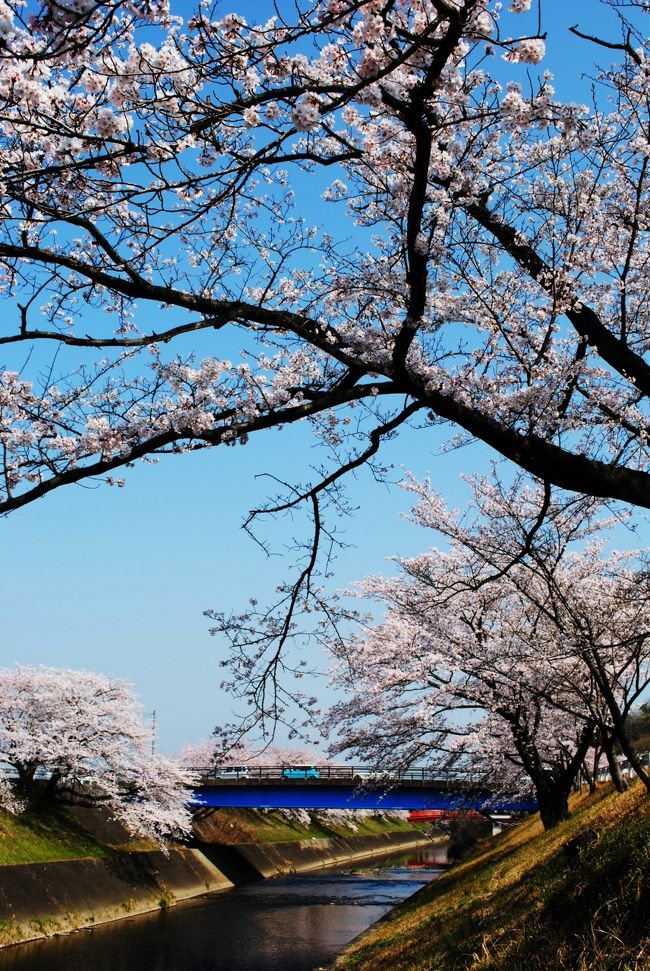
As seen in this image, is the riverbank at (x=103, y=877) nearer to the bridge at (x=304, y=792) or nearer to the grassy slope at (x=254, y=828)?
the grassy slope at (x=254, y=828)

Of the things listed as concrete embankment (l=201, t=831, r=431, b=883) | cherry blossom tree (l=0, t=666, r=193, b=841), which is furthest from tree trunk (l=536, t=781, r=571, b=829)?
concrete embankment (l=201, t=831, r=431, b=883)

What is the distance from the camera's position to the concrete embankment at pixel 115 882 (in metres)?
21.7

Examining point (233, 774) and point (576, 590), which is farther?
point (233, 774)

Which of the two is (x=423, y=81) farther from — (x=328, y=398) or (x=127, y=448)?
(x=127, y=448)

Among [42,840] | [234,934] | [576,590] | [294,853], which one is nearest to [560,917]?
[576,590]

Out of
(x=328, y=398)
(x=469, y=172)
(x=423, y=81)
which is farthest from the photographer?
(x=469, y=172)

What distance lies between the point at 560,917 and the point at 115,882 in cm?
2324

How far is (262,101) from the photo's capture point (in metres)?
5.17

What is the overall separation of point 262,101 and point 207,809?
4110cm

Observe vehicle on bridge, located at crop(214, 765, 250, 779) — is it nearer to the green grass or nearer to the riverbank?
the riverbank

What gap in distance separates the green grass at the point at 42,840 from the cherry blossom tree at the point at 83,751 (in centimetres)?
78

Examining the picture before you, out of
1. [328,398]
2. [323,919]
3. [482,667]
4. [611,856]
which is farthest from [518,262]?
[323,919]

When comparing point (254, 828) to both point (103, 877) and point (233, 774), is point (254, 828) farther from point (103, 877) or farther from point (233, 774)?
point (103, 877)

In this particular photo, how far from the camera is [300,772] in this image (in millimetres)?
44156
